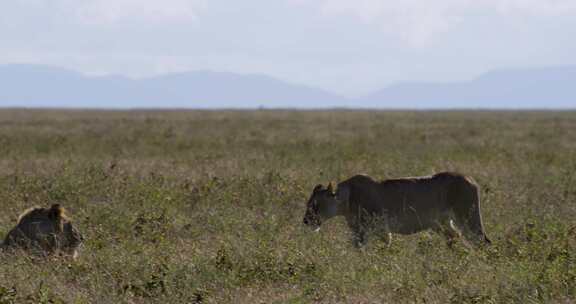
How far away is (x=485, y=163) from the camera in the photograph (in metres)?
23.0

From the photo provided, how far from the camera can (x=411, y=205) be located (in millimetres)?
12156

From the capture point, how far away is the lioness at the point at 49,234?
11.2 metres

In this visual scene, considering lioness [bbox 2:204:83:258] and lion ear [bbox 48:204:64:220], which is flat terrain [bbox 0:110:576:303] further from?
lion ear [bbox 48:204:64:220]

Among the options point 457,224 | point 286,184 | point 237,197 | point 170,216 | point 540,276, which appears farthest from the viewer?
point 286,184

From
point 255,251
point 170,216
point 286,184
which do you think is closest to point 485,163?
point 286,184

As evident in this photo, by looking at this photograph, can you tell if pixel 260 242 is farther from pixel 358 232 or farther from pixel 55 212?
pixel 55 212

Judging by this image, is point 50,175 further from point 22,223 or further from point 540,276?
point 540,276

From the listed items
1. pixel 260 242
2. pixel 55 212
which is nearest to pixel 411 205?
pixel 260 242

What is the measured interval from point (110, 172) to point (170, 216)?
535cm

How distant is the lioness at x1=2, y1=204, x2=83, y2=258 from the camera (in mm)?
11195

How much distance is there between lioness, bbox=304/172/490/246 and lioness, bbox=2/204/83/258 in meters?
3.13

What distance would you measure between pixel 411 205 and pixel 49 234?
165 inches

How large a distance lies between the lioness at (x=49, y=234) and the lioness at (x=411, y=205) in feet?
10.3

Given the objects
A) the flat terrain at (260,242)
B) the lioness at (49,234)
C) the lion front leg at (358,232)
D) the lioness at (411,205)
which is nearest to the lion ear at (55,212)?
the lioness at (49,234)
